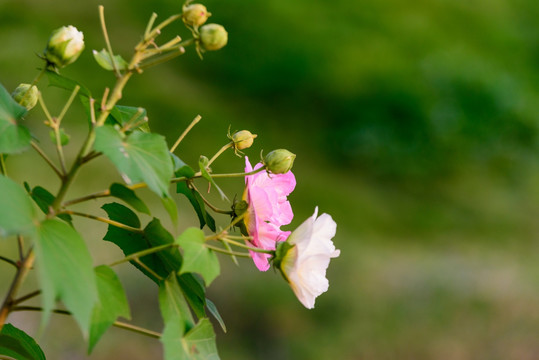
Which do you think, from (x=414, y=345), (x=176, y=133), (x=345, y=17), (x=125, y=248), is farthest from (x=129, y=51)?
(x=125, y=248)

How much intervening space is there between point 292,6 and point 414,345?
1.41m

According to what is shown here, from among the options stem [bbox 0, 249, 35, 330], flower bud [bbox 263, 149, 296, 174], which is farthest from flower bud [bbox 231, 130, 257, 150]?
stem [bbox 0, 249, 35, 330]

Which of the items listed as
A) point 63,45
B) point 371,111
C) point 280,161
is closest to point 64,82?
point 63,45

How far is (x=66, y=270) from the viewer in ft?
0.93

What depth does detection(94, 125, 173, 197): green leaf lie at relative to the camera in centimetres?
30

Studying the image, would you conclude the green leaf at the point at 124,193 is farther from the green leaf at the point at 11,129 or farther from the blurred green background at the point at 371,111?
the blurred green background at the point at 371,111

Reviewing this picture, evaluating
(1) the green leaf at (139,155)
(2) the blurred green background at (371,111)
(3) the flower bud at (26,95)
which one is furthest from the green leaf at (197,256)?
(2) the blurred green background at (371,111)

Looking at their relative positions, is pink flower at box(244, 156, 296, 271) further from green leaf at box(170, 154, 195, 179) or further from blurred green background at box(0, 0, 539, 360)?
blurred green background at box(0, 0, 539, 360)

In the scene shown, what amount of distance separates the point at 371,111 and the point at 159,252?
6.89ft

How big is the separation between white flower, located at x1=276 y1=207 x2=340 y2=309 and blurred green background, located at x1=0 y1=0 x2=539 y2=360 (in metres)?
1.50

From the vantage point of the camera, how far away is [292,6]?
258 cm

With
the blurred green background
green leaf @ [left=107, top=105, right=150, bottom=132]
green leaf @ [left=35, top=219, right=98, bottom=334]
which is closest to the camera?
green leaf @ [left=35, top=219, right=98, bottom=334]

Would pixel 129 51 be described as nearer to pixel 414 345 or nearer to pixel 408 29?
pixel 408 29

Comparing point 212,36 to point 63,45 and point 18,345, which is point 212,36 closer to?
point 63,45
